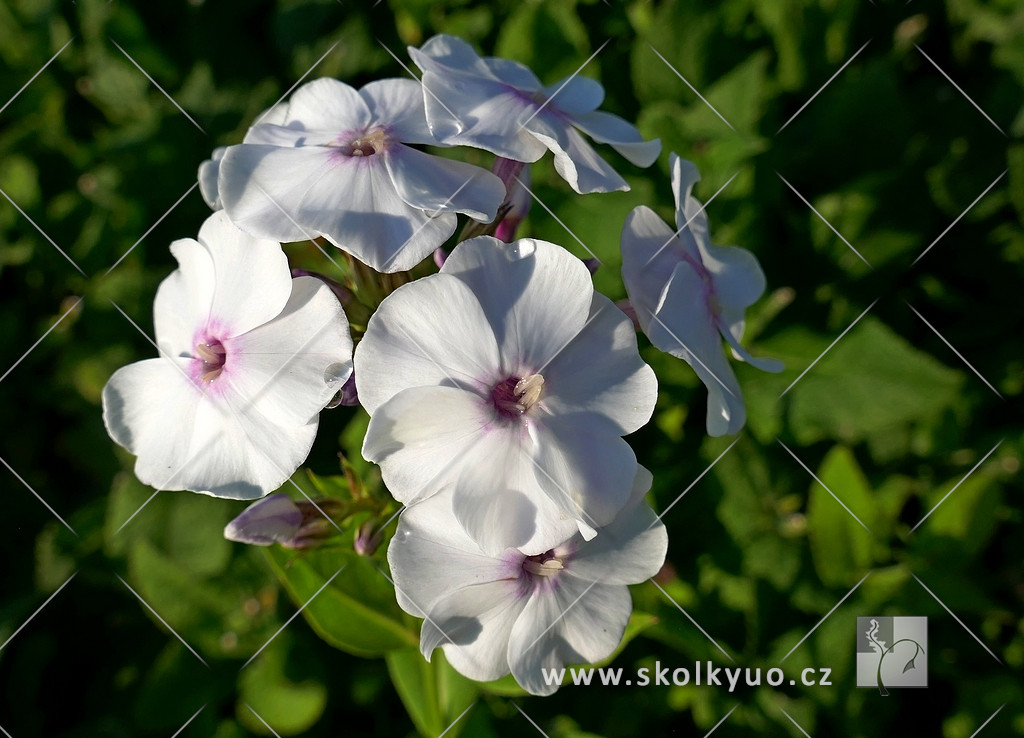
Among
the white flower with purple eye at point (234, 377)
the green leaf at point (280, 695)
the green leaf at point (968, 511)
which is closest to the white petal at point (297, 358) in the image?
the white flower with purple eye at point (234, 377)

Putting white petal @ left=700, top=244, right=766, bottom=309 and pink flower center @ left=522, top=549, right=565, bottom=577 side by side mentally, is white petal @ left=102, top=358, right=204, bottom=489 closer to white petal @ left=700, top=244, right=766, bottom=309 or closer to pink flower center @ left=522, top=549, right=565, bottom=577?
pink flower center @ left=522, top=549, right=565, bottom=577

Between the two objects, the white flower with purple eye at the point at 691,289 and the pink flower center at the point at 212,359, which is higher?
the pink flower center at the point at 212,359

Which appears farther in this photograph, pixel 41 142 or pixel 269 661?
pixel 41 142

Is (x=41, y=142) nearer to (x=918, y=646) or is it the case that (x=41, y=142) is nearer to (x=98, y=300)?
(x=98, y=300)

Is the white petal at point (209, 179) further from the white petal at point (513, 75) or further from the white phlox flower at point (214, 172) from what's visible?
the white petal at point (513, 75)

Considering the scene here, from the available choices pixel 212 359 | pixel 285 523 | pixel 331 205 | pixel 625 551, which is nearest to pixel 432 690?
pixel 285 523

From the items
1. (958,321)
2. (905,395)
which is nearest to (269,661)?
(905,395)

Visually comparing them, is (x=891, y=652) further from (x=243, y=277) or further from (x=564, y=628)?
(x=243, y=277)
